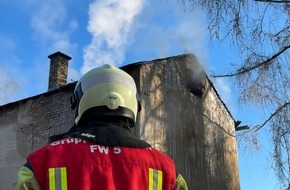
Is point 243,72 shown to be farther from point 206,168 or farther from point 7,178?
point 7,178

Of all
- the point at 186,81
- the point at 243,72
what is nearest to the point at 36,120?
the point at 186,81

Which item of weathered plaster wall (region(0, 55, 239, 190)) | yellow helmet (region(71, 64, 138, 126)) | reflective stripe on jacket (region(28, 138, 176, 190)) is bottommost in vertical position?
reflective stripe on jacket (region(28, 138, 176, 190))

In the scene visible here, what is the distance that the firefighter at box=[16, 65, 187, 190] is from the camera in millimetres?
1647

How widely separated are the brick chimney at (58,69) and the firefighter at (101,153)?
395 inches

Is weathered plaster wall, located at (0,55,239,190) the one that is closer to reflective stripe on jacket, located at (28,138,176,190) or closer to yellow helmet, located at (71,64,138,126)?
yellow helmet, located at (71,64,138,126)

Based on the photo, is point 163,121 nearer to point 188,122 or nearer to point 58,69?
point 188,122

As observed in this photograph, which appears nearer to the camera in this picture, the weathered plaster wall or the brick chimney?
the weathered plaster wall

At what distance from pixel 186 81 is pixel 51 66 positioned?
3.81 m

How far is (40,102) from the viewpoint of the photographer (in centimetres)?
1062

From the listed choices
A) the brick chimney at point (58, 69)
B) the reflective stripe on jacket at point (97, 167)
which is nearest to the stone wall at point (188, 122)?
the brick chimney at point (58, 69)

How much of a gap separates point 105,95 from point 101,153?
12.1 inches

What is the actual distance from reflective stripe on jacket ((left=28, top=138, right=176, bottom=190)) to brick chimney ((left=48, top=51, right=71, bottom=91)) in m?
10.3

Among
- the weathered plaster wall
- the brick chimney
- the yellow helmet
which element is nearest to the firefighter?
the yellow helmet

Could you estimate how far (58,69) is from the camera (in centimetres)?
1213
